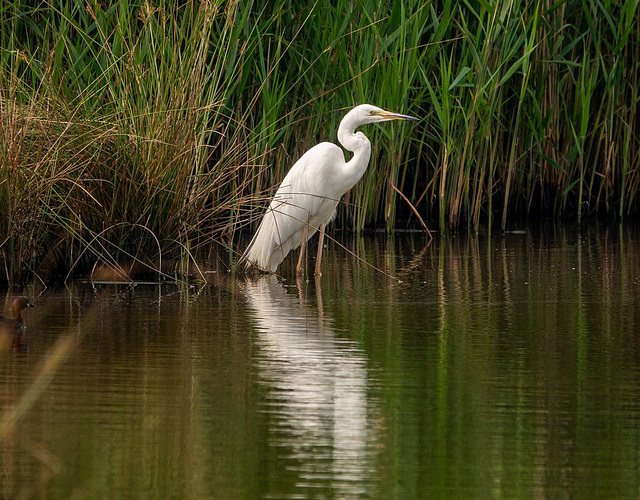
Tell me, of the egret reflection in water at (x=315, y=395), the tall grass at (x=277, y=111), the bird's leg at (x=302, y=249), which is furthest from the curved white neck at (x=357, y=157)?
the egret reflection in water at (x=315, y=395)

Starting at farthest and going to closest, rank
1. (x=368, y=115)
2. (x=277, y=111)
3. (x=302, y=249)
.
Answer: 1. (x=277, y=111)
2. (x=368, y=115)
3. (x=302, y=249)

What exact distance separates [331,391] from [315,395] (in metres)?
0.06

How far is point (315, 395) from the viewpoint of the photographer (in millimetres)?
4641

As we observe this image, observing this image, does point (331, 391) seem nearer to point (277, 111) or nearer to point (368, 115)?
point (368, 115)

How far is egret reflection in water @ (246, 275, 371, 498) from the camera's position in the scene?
3683mm

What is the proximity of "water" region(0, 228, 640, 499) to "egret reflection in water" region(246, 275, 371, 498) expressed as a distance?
0.01m

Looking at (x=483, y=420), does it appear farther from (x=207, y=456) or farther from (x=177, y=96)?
(x=177, y=96)

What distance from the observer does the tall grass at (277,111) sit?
24.7 feet

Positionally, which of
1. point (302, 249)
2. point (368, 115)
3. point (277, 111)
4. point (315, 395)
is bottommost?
point (315, 395)

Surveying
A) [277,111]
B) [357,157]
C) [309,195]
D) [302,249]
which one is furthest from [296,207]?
[277,111]

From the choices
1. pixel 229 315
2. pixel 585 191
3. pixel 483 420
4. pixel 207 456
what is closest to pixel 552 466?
pixel 483 420

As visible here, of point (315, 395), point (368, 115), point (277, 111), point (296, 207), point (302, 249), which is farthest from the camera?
point (277, 111)

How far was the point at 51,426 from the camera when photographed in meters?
4.04

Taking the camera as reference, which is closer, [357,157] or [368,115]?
[357,157]
